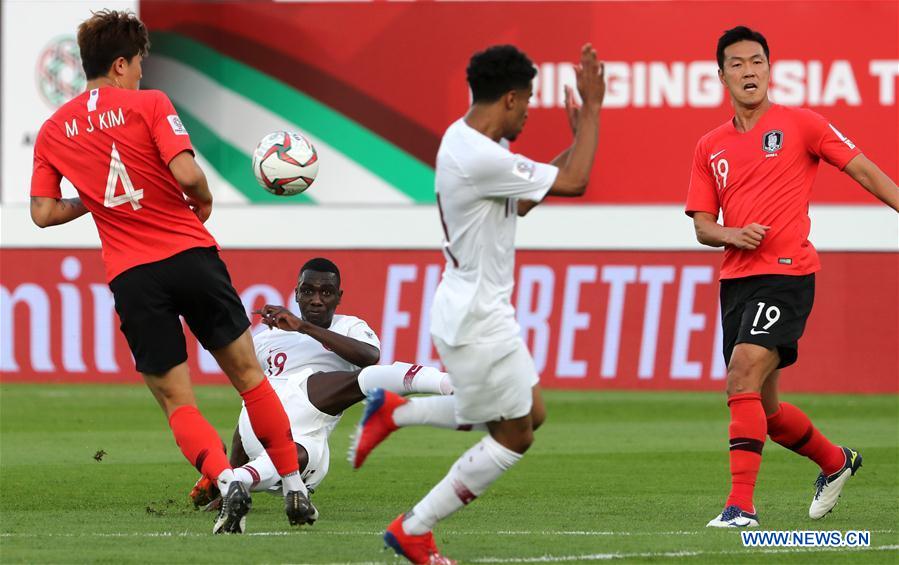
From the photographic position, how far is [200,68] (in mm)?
20250

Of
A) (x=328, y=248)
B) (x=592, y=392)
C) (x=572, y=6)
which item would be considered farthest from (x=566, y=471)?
(x=572, y=6)

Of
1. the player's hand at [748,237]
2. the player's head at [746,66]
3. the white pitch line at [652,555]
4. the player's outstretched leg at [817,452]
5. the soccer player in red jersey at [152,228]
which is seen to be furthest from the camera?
the player's outstretched leg at [817,452]

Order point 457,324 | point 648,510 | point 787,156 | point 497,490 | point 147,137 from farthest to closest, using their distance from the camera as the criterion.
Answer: point 497,490 < point 648,510 < point 787,156 < point 147,137 < point 457,324

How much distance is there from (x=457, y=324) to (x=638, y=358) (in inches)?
418

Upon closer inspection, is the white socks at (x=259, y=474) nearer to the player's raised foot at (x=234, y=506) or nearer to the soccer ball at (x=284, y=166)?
the player's raised foot at (x=234, y=506)

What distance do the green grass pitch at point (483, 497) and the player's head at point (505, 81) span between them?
1.65m

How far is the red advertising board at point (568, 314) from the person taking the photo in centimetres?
1616

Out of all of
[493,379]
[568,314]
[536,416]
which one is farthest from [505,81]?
[568,314]

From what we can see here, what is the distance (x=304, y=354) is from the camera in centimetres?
832

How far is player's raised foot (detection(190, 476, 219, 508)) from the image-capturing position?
7.55 metres

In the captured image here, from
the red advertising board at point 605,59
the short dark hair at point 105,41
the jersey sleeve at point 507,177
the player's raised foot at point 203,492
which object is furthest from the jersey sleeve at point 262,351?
the red advertising board at point 605,59

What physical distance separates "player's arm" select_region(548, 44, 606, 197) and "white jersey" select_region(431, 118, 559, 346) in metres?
0.06

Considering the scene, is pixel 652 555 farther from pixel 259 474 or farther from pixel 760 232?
pixel 259 474

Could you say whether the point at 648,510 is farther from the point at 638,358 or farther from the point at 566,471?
the point at 638,358
